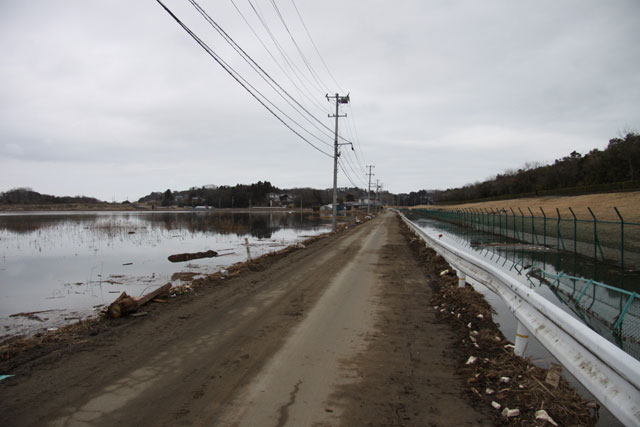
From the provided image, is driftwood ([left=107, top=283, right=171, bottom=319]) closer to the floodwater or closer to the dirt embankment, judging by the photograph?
the dirt embankment

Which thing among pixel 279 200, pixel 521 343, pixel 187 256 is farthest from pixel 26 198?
pixel 521 343

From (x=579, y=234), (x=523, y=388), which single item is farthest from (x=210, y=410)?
(x=579, y=234)

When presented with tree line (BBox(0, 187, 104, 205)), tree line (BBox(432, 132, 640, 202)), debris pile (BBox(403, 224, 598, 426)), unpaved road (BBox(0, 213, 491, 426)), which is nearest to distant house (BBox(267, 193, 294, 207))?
tree line (BBox(0, 187, 104, 205))

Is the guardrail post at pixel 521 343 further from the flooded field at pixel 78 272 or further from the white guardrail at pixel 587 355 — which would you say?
the flooded field at pixel 78 272

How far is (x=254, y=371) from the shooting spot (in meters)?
4.45

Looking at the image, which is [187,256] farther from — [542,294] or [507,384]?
[507,384]

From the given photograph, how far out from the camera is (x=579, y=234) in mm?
22172

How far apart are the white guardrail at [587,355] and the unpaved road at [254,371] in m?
0.98

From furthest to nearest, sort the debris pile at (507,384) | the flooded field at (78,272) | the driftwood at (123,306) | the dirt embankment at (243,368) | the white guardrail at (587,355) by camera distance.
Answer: the flooded field at (78,272) → the driftwood at (123,306) → the dirt embankment at (243,368) → the debris pile at (507,384) → the white guardrail at (587,355)

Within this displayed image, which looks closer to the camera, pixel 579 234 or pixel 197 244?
pixel 579 234

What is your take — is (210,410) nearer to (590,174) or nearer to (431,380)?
(431,380)

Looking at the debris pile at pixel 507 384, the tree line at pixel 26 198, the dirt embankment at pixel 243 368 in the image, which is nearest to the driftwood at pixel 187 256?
the dirt embankment at pixel 243 368

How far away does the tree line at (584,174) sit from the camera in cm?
4975

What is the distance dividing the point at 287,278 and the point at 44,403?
739cm
